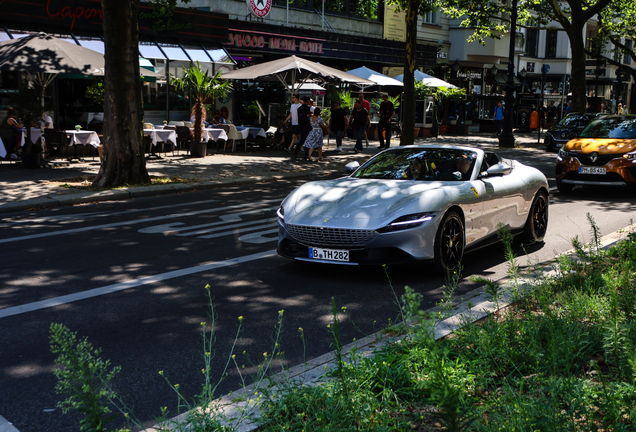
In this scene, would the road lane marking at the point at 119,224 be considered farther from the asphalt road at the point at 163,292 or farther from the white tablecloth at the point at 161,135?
the white tablecloth at the point at 161,135

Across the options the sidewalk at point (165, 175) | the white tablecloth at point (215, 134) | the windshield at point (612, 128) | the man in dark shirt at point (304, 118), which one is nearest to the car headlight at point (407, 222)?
the sidewalk at point (165, 175)

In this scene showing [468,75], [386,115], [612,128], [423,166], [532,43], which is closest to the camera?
[423,166]

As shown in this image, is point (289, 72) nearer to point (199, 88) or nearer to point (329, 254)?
point (199, 88)

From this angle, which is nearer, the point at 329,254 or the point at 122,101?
the point at 329,254

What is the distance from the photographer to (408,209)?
684 centimetres

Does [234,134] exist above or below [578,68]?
below

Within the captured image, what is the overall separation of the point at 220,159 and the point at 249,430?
17.8 metres

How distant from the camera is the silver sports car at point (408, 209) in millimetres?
6758

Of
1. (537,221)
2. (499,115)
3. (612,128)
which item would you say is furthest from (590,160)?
(499,115)

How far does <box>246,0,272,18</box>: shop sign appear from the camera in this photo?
90.6ft

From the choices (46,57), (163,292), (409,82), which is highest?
(46,57)

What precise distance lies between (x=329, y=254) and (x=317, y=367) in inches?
101

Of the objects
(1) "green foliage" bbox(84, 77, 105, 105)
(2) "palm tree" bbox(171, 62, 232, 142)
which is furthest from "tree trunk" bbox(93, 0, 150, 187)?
(1) "green foliage" bbox(84, 77, 105, 105)

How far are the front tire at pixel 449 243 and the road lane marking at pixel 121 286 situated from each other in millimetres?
2183
